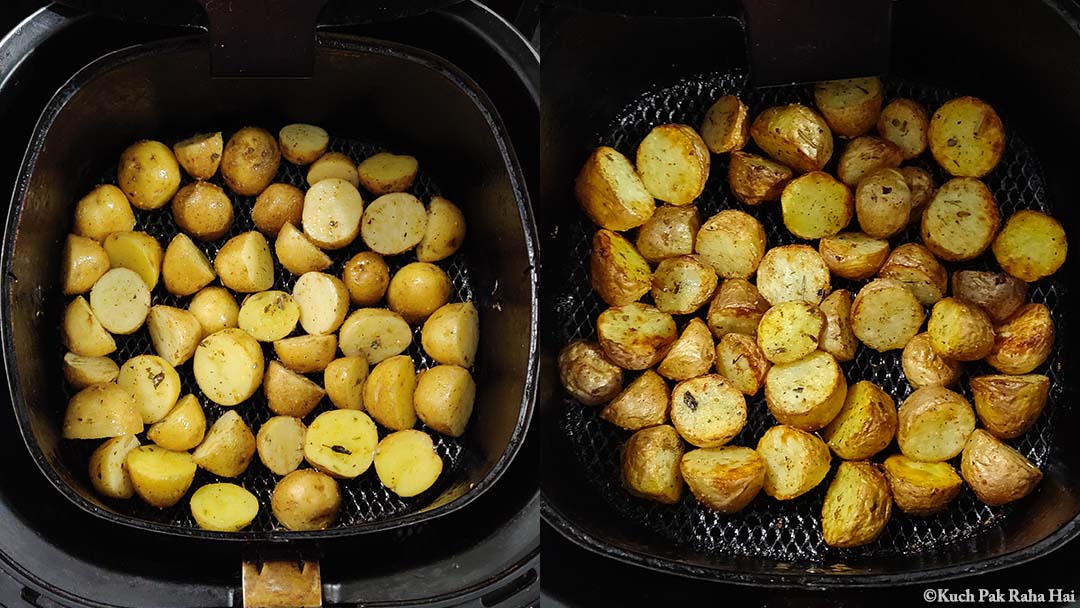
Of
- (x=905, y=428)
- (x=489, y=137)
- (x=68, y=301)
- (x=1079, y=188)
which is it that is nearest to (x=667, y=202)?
(x=489, y=137)

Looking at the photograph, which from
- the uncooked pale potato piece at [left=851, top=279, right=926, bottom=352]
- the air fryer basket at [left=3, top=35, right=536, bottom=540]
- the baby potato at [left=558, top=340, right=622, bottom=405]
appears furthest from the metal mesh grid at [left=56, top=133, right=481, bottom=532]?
the uncooked pale potato piece at [left=851, top=279, right=926, bottom=352]

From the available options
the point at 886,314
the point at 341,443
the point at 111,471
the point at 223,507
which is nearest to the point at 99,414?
the point at 111,471

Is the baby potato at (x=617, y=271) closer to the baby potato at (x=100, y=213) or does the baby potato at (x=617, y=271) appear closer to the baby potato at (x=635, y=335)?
the baby potato at (x=635, y=335)

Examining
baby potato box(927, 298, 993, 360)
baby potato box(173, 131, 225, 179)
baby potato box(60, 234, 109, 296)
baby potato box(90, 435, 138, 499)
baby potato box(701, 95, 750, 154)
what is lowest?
baby potato box(90, 435, 138, 499)

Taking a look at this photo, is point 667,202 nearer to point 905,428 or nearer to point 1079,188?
point 905,428

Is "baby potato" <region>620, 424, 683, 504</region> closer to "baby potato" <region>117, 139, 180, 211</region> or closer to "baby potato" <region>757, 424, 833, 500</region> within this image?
"baby potato" <region>757, 424, 833, 500</region>

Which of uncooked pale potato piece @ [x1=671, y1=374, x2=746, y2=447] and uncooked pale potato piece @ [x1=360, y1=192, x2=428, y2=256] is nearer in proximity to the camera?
uncooked pale potato piece @ [x1=671, y1=374, x2=746, y2=447]
